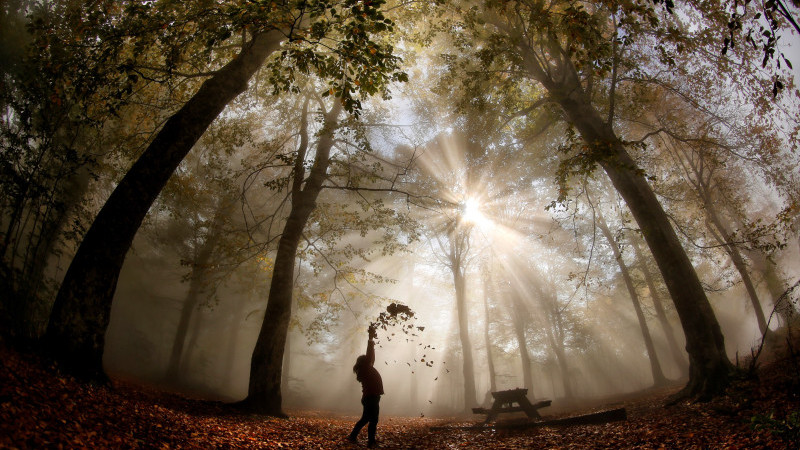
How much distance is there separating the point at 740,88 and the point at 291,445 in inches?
643

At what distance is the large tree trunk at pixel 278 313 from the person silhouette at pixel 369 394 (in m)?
2.95

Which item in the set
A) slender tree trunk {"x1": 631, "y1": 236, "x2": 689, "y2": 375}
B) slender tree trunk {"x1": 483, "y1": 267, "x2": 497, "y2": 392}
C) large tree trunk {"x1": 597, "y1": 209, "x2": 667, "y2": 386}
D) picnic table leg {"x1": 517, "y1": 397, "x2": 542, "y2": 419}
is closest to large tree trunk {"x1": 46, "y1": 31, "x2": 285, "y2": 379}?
picnic table leg {"x1": 517, "y1": 397, "x2": 542, "y2": 419}

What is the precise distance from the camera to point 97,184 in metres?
16.1

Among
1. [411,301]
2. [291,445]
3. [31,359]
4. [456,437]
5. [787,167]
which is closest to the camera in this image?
[31,359]

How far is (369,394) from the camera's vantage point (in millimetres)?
6773

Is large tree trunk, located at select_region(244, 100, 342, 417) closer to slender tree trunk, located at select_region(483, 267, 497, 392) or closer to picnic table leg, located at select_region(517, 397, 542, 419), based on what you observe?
picnic table leg, located at select_region(517, 397, 542, 419)

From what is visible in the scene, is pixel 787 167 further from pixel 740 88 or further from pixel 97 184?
pixel 97 184

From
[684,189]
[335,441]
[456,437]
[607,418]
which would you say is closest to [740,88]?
[684,189]

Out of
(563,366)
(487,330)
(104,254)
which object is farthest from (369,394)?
(563,366)

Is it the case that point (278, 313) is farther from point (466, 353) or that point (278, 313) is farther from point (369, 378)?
point (466, 353)

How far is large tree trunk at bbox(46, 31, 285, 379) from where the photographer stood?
5004 millimetres

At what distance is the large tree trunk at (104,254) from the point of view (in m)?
5.00

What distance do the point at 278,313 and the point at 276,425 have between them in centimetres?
292

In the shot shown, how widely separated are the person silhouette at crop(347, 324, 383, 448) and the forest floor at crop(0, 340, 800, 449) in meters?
0.30
